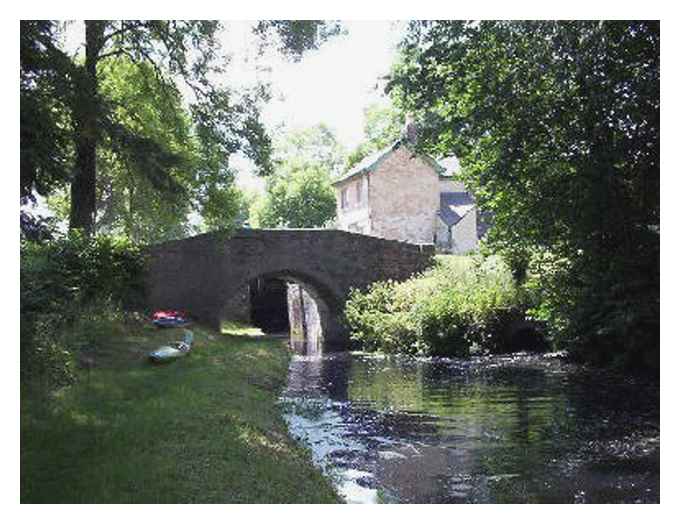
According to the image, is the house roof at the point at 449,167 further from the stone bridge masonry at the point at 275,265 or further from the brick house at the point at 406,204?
the stone bridge masonry at the point at 275,265

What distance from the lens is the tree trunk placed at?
8.85 meters

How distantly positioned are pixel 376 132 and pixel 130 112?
74.3 ft

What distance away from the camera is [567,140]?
11.6 m

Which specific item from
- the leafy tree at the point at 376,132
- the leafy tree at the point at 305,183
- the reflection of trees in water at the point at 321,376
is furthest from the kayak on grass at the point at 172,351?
the leafy tree at the point at 305,183

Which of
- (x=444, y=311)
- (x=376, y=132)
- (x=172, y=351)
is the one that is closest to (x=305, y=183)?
(x=376, y=132)

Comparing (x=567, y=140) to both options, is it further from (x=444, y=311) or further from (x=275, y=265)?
(x=275, y=265)

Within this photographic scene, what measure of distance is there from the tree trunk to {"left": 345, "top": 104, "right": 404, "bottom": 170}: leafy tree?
1337cm

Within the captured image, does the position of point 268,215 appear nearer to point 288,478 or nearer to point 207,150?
point 207,150

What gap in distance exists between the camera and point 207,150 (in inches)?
587

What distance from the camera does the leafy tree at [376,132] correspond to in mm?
30859

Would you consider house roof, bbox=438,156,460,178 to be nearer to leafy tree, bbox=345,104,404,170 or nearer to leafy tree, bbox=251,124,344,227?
leafy tree, bbox=345,104,404,170
